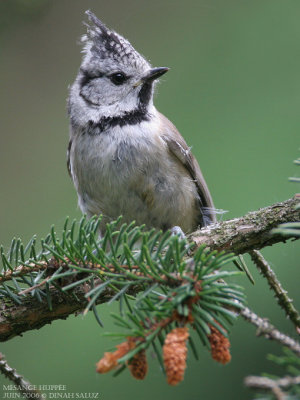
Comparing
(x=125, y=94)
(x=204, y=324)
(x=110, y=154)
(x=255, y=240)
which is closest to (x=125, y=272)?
(x=204, y=324)

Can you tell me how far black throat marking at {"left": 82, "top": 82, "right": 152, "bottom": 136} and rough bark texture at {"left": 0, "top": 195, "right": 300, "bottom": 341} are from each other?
1.26 metres

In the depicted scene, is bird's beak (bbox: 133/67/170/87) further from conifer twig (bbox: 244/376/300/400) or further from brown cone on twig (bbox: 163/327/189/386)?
conifer twig (bbox: 244/376/300/400)

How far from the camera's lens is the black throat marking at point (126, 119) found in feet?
10.9

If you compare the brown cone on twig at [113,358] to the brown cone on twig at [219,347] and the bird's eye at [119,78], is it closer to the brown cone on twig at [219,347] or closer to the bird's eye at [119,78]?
the brown cone on twig at [219,347]

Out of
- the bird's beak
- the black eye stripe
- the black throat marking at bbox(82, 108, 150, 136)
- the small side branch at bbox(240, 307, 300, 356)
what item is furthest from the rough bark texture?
the black eye stripe

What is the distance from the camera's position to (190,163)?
11.8ft

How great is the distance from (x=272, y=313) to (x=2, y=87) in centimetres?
300

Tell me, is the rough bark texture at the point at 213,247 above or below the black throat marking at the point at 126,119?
below

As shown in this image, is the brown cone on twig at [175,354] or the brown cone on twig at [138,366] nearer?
the brown cone on twig at [175,354]

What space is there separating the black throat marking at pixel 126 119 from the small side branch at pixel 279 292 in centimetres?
141

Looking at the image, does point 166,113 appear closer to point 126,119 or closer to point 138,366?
point 126,119

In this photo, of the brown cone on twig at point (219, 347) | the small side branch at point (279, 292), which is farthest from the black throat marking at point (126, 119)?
the brown cone on twig at point (219, 347)

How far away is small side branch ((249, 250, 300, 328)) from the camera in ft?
6.20

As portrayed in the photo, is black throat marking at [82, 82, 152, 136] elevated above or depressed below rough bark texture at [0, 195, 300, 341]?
above
